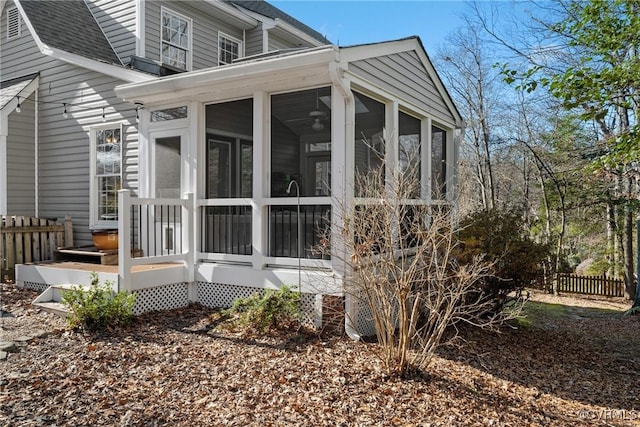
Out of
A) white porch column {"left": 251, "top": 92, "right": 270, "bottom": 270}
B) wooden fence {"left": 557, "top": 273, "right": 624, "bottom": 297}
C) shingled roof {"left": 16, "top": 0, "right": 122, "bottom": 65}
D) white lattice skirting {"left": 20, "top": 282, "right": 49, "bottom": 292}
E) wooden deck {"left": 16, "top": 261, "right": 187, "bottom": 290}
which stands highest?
shingled roof {"left": 16, "top": 0, "right": 122, "bottom": 65}

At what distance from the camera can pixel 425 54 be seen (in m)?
7.73

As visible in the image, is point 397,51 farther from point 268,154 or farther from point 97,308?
point 97,308

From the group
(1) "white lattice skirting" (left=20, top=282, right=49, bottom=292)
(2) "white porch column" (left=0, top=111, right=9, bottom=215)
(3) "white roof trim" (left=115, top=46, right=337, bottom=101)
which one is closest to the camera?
(3) "white roof trim" (left=115, top=46, right=337, bottom=101)

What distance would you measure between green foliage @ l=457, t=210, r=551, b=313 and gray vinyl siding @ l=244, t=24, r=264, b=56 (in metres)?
7.93

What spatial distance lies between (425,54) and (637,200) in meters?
8.46

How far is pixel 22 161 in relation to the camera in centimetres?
906

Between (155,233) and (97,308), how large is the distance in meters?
2.22

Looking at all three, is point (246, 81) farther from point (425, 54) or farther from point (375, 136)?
point (425, 54)

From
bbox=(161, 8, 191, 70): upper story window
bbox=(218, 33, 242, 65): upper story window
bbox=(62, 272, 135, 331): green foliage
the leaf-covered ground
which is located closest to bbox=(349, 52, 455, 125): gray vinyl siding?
the leaf-covered ground

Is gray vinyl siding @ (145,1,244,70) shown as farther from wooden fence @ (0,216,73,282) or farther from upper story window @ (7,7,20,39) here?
wooden fence @ (0,216,73,282)

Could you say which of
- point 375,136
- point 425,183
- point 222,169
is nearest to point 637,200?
point 425,183

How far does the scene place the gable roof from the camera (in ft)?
41.0

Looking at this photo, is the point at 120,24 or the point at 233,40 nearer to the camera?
the point at 120,24

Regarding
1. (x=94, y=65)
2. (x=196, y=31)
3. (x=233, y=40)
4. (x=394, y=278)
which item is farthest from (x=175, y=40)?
(x=394, y=278)
